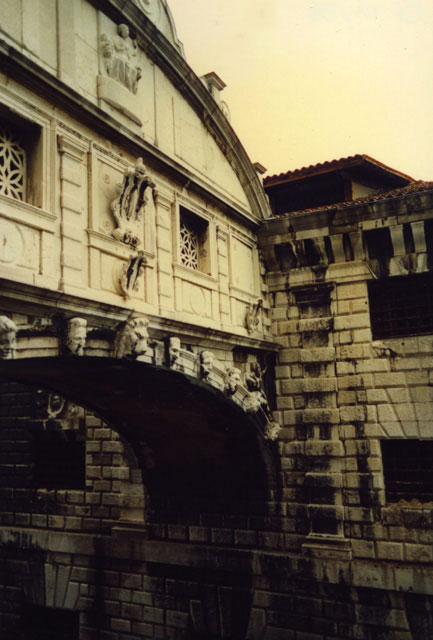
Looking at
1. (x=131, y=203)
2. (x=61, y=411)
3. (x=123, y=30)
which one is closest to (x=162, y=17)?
(x=123, y=30)

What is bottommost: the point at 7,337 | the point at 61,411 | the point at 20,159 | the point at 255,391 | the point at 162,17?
the point at 61,411

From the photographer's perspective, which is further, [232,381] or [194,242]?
[194,242]

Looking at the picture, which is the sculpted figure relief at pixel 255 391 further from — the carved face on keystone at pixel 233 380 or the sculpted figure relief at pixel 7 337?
the sculpted figure relief at pixel 7 337

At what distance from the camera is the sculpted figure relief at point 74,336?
6.68 metres

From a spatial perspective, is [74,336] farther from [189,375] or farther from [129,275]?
[189,375]

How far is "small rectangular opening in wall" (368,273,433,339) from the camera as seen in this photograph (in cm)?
1053

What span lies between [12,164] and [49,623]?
9857mm

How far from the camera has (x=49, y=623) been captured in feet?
40.1

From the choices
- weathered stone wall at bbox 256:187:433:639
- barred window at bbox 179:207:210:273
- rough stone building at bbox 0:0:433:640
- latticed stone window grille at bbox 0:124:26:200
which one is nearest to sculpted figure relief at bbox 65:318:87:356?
rough stone building at bbox 0:0:433:640

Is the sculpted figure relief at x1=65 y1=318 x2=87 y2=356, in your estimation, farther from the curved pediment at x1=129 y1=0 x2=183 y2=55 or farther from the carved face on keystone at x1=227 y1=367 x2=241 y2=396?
the curved pediment at x1=129 y1=0 x2=183 y2=55

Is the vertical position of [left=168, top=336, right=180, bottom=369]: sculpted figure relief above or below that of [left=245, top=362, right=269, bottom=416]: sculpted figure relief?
above

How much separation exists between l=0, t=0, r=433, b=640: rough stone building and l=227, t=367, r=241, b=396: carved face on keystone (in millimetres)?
40

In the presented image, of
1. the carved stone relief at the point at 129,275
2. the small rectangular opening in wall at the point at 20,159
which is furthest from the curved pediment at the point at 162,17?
the carved stone relief at the point at 129,275

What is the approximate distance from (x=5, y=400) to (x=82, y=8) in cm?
838
